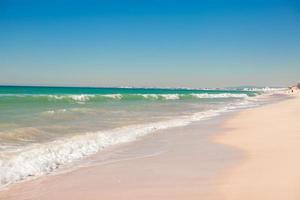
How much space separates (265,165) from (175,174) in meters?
1.66

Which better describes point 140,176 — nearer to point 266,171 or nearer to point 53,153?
point 266,171

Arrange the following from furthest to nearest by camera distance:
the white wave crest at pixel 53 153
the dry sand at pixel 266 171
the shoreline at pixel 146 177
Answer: the white wave crest at pixel 53 153, the shoreline at pixel 146 177, the dry sand at pixel 266 171

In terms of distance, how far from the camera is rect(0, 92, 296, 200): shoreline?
5562mm

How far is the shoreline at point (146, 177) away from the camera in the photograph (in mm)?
5562

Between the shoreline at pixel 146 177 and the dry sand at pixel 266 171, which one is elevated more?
the dry sand at pixel 266 171

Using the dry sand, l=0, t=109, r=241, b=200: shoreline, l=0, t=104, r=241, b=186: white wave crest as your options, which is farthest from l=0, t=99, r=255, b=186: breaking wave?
the dry sand

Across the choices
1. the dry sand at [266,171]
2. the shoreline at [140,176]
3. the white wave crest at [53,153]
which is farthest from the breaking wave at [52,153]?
the dry sand at [266,171]

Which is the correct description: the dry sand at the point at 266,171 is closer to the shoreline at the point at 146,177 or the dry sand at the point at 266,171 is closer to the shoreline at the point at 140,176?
the shoreline at the point at 146,177

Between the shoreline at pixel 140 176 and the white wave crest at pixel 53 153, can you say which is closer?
the shoreline at pixel 140 176

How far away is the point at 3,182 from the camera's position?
6.35 meters

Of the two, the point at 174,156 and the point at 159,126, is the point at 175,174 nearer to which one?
the point at 174,156

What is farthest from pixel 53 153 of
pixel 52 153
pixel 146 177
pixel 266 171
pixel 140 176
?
pixel 266 171

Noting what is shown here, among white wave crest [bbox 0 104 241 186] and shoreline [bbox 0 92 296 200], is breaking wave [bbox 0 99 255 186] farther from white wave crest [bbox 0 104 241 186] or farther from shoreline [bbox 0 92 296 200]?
shoreline [bbox 0 92 296 200]

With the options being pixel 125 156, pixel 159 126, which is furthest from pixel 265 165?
pixel 159 126
